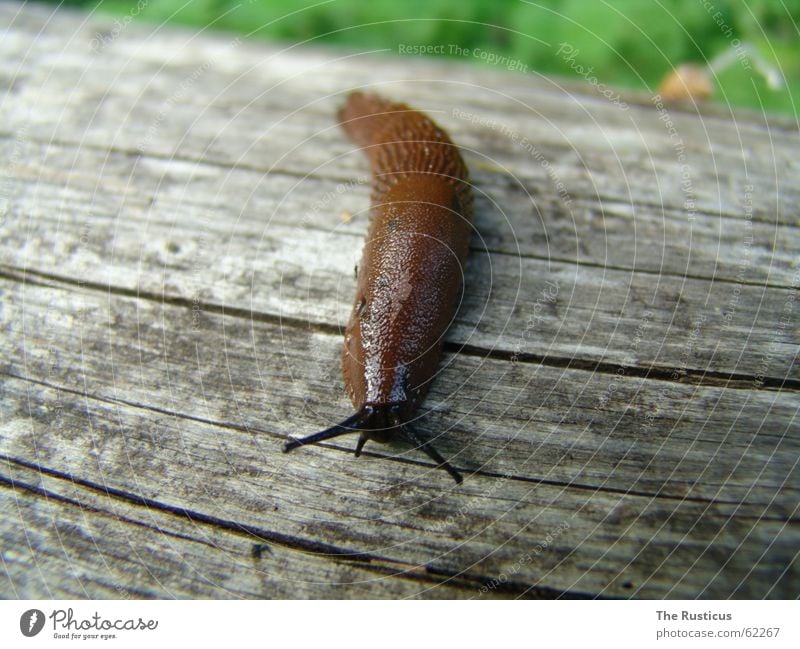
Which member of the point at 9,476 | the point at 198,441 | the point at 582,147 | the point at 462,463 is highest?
the point at 582,147

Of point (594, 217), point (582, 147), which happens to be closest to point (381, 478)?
point (594, 217)

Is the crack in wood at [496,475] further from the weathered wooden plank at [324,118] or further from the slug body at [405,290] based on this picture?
the weathered wooden plank at [324,118]

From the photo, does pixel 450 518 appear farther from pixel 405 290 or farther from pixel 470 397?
pixel 405 290

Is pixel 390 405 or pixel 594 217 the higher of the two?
pixel 594 217
